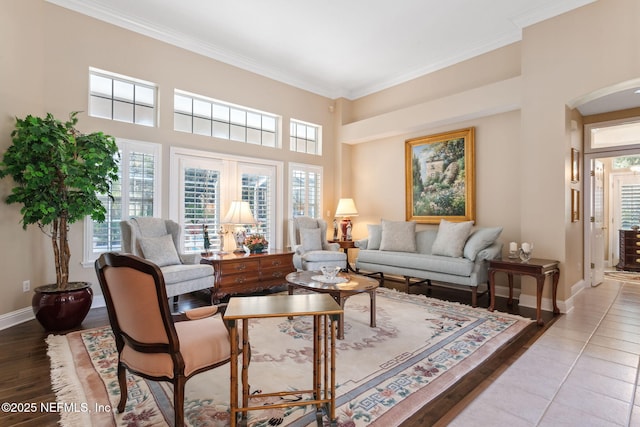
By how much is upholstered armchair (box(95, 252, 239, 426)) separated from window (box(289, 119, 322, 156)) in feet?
16.9

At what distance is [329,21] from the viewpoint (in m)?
4.56

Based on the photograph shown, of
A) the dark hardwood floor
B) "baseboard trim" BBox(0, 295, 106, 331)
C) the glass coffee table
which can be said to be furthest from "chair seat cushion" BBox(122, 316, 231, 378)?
"baseboard trim" BBox(0, 295, 106, 331)

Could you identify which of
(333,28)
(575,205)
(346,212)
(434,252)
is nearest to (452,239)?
(434,252)

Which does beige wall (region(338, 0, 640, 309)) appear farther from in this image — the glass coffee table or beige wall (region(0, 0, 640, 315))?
the glass coffee table

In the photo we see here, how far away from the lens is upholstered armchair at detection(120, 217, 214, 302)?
3971 millimetres

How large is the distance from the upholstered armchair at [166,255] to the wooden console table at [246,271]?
148mm

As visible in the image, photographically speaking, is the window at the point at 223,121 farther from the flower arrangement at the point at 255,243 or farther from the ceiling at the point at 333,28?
the flower arrangement at the point at 255,243

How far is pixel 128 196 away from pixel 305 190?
3229 millimetres

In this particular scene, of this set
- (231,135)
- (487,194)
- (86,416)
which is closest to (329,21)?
(231,135)

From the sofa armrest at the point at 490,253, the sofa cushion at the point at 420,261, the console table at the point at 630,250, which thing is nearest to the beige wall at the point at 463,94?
the sofa armrest at the point at 490,253

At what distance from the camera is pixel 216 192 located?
212 inches

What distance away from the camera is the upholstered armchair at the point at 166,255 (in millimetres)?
3971

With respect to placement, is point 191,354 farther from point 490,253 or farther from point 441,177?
point 441,177

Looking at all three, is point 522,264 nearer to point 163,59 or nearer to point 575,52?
point 575,52
